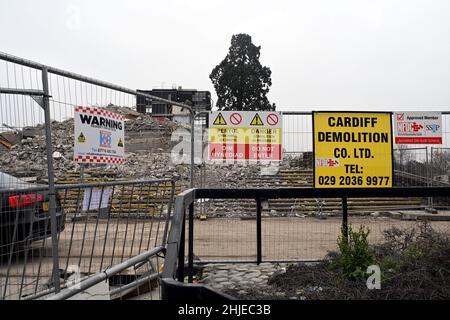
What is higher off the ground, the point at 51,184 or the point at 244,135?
the point at 244,135

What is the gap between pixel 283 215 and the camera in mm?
14070

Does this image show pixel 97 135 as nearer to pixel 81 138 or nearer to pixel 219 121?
pixel 81 138

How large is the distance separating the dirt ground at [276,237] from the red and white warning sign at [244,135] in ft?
6.22

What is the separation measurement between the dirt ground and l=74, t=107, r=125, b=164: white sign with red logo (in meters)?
2.27

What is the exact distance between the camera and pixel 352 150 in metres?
9.53

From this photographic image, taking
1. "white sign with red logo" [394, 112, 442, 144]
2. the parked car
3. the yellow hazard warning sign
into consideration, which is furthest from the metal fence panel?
"white sign with red logo" [394, 112, 442, 144]

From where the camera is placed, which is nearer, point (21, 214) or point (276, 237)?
point (21, 214)

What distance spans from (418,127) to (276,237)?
195 inches

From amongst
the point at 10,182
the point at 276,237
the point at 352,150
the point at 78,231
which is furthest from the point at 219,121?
the point at 10,182

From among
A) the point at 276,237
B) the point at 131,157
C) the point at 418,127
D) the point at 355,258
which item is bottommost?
the point at 276,237

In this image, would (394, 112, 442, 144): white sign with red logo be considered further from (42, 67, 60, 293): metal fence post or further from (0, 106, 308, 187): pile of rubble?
(42, 67, 60, 293): metal fence post

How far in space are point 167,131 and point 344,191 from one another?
6033 millimetres

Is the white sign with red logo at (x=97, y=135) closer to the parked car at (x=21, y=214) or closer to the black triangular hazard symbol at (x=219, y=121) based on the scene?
the parked car at (x=21, y=214)

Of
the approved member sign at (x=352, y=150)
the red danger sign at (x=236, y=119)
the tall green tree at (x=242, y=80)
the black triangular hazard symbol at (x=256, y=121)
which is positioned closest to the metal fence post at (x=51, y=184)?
the approved member sign at (x=352, y=150)
